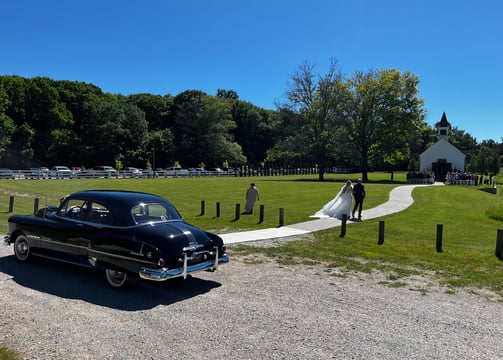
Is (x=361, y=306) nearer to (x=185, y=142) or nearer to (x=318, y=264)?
(x=318, y=264)

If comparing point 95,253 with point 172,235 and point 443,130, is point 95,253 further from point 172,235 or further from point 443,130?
point 443,130

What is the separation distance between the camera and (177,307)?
6430 millimetres

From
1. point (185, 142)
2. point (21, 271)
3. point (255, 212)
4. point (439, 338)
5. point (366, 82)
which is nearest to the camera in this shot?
point (439, 338)

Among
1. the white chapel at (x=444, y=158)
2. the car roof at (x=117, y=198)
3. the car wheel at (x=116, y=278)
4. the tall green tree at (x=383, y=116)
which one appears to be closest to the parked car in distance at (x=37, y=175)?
the tall green tree at (x=383, y=116)

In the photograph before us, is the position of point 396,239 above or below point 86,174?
below

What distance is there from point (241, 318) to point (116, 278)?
2.63 meters

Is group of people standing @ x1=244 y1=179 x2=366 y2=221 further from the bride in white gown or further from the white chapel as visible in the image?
the white chapel

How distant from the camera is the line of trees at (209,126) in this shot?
182 feet

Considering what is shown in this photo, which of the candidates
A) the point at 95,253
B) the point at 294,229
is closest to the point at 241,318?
the point at 95,253

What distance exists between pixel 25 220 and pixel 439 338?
8.38 meters

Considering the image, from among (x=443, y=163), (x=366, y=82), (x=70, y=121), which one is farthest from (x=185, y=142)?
(x=443, y=163)

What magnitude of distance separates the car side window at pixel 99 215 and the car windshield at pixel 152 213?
485mm

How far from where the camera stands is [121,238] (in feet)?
23.5

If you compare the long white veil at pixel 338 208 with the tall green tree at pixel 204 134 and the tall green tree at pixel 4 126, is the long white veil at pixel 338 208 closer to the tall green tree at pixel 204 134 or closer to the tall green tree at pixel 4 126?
the tall green tree at pixel 4 126
